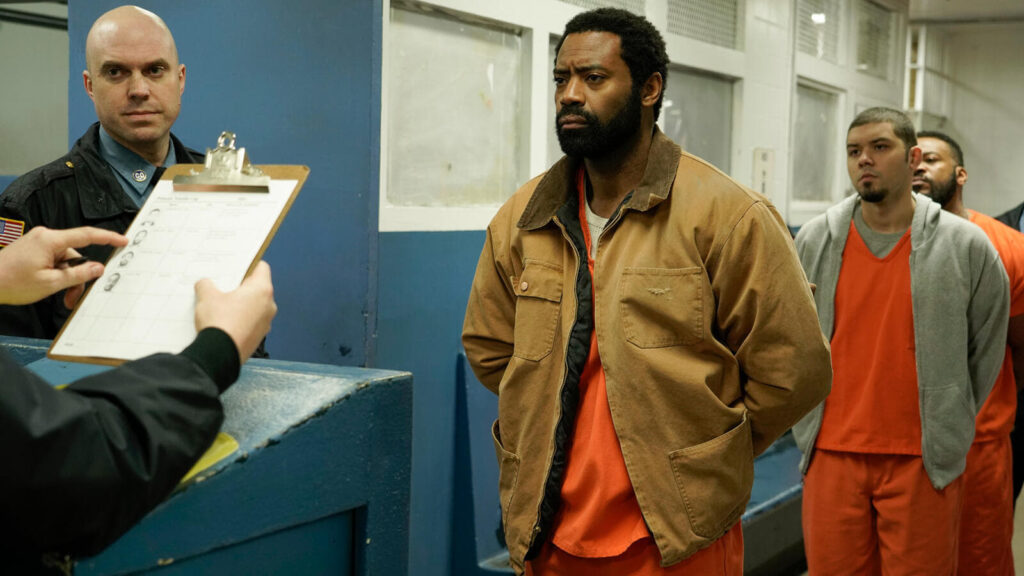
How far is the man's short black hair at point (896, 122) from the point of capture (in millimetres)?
3459

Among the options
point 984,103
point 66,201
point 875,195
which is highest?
point 984,103

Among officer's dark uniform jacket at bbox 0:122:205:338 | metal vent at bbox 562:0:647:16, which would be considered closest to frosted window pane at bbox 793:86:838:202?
metal vent at bbox 562:0:647:16

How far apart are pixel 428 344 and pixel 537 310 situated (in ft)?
4.04

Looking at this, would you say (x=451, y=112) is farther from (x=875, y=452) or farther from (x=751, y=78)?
(x=751, y=78)

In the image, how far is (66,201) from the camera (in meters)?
2.45

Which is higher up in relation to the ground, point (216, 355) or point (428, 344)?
point (216, 355)

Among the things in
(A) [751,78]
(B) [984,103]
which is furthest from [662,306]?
(B) [984,103]

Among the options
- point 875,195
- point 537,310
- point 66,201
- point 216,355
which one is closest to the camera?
point 216,355

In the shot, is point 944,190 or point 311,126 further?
point 944,190

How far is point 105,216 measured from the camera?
2428mm

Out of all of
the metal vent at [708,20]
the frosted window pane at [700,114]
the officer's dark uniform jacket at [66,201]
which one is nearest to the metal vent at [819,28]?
the metal vent at [708,20]

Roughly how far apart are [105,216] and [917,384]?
253 centimetres

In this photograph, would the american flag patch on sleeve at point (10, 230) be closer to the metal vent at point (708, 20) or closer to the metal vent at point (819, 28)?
the metal vent at point (708, 20)

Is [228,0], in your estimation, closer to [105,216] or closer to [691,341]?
[105,216]
